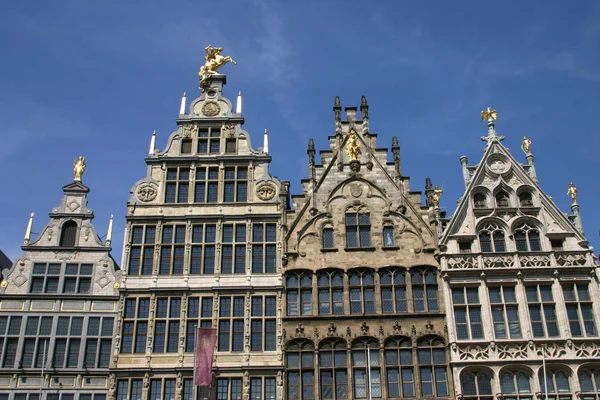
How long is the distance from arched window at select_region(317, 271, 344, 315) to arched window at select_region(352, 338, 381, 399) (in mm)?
1728

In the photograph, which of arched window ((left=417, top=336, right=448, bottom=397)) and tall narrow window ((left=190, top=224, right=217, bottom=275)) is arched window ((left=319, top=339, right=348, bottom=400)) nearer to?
arched window ((left=417, top=336, right=448, bottom=397))

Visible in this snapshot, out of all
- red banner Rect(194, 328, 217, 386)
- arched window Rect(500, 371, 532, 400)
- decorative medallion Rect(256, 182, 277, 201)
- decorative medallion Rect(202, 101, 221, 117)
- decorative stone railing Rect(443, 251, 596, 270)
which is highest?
decorative medallion Rect(202, 101, 221, 117)

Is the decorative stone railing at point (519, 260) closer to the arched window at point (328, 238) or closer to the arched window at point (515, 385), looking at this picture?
the arched window at point (515, 385)

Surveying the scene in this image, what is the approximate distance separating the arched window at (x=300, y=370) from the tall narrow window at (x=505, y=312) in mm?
7764

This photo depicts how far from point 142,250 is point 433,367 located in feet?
44.5

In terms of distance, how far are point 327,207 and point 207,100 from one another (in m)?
8.59

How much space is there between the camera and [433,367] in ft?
96.3

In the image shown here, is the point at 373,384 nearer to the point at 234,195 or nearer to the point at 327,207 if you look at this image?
the point at 327,207

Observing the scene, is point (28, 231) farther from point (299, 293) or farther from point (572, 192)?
point (572, 192)

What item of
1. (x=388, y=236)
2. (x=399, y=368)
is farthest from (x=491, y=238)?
(x=399, y=368)

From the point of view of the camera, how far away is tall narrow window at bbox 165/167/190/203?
33688 millimetres

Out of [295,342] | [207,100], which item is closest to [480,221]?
[295,342]

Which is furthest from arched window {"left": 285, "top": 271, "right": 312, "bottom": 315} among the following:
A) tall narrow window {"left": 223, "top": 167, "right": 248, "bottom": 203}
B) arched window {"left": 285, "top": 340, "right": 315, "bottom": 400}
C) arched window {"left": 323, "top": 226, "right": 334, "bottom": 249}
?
tall narrow window {"left": 223, "top": 167, "right": 248, "bottom": 203}

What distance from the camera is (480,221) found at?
32156 millimetres
